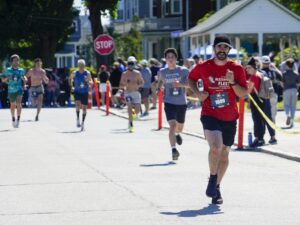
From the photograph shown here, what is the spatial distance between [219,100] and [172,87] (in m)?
5.77

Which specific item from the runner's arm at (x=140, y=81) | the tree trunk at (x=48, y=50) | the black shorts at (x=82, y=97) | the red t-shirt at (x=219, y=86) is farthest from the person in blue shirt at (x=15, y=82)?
the tree trunk at (x=48, y=50)

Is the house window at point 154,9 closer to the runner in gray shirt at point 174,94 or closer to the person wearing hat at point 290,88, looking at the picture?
the person wearing hat at point 290,88

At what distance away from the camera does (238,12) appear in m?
46.5

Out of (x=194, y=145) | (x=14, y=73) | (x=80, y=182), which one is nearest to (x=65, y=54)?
(x=14, y=73)

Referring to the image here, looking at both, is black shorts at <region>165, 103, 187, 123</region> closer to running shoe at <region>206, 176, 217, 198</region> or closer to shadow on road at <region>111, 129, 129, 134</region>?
running shoe at <region>206, 176, 217, 198</region>

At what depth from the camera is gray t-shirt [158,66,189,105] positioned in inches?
690

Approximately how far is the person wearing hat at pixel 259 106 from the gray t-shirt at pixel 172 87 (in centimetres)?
266

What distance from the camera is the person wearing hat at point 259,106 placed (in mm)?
19969

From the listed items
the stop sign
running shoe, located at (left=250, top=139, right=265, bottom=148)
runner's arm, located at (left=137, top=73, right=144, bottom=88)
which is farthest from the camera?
the stop sign

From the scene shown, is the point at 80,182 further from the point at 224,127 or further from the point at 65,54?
the point at 65,54

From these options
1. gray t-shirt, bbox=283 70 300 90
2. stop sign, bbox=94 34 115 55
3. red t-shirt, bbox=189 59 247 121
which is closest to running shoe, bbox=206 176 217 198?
red t-shirt, bbox=189 59 247 121

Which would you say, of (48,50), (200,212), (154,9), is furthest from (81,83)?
(154,9)

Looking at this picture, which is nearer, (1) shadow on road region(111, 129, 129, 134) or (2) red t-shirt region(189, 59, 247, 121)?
(2) red t-shirt region(189, 59, 247, 121)

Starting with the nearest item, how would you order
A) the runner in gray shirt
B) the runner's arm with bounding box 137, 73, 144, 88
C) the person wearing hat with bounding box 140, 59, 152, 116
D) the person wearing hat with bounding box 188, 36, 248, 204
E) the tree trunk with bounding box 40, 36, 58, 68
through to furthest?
the person wearing hat with bounding box 188, 36, 248, 204, the runner in gray shirt, the runner's arm with bounding box 137, 73, 144, 88, the person wearing hat with bounding box 140, 59, 152, 116, the tree trunk with bounding box 40, 36, 58, 68
